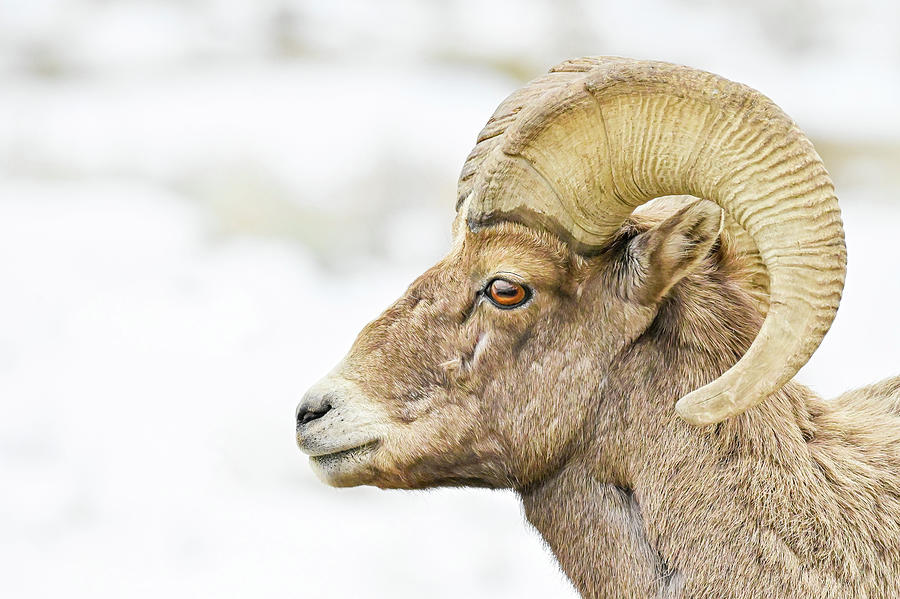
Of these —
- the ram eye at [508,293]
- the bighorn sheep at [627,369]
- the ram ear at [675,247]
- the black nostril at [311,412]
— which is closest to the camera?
the bighorn sheep at [627,369]

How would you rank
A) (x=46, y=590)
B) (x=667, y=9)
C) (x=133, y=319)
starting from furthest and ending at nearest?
(x=667, y=9), (x=133, y=319), (x=46, y=590)

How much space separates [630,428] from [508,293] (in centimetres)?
71

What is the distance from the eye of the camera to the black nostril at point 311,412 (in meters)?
4.30

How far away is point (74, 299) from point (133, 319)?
1.08 m

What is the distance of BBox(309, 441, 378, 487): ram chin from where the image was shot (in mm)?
4328

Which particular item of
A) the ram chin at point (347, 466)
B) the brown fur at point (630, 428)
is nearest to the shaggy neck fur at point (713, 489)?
the brown fur at point (630, 428)

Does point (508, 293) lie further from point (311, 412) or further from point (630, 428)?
point (311, 412)

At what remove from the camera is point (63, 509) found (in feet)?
53.7

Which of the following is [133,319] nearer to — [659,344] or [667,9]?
[667,9]

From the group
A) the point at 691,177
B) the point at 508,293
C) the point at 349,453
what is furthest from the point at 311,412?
the point at 691,177

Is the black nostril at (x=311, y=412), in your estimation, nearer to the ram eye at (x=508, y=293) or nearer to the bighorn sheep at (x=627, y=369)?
the bighorn sheep at (x=627, y=369)

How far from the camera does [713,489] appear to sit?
4.03 meters

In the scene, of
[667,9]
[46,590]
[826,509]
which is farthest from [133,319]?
[826,509]

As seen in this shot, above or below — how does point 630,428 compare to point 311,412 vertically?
above
